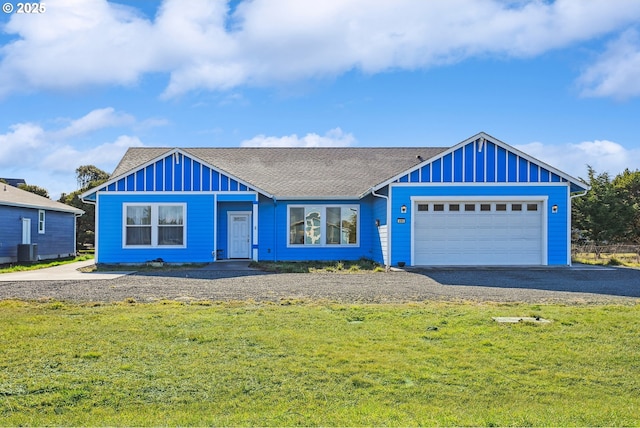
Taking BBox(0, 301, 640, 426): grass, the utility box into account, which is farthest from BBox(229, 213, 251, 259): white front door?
BBox(0, 301, 640, 426): grass

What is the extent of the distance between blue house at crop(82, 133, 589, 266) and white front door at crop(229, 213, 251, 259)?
0.13 ft

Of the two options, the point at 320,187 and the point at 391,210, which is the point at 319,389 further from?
the point at 320,187

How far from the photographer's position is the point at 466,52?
16.0 m

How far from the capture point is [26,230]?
23.4m

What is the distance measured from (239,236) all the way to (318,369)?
15.8 meters

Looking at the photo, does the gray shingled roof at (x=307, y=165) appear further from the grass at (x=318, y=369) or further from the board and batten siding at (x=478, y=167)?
the grass at (x=318, y=369)

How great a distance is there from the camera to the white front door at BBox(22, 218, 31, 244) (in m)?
23.2

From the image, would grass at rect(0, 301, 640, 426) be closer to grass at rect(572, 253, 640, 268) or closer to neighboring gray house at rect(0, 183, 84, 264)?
grass at rect(572, 253, 640, 268)

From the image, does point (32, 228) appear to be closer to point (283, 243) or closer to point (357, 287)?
point (283, 243)

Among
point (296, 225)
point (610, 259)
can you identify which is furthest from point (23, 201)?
point (610, 259)

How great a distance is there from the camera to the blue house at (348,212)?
1758cm

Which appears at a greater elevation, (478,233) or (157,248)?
(478,233)

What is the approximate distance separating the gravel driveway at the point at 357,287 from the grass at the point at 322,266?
3.56 ft

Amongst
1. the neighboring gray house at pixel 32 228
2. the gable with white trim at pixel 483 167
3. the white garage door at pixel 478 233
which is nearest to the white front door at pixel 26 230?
the neighboring gray house at pixel 32 228
